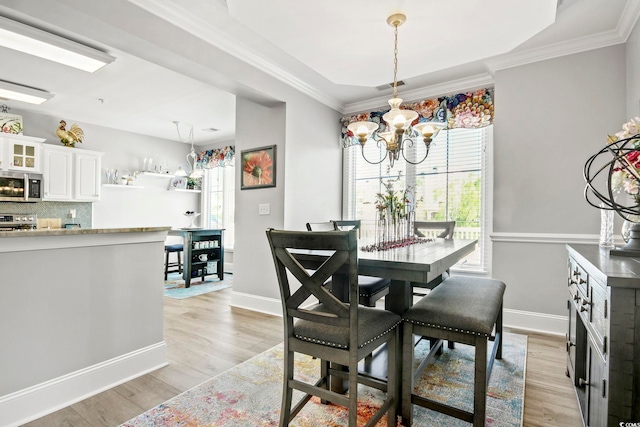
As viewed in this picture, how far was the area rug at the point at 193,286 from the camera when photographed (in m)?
4.46

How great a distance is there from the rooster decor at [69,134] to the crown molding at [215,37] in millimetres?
3688

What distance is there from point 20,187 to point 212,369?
4399mm

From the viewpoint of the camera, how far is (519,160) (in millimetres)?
3092

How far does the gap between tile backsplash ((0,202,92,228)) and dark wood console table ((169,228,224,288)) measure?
1.55 m

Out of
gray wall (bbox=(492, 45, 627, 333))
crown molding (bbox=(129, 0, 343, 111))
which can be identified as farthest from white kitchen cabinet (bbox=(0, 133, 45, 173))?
gray wall (bbox=(492, 45, 627, 333))

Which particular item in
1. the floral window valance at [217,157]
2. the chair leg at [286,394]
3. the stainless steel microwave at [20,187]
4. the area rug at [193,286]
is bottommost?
the area rug at [193,286]

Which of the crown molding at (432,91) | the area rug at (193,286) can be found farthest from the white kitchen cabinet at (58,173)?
the crown molding at (432,91)

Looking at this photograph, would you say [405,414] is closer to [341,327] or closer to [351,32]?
[341,327]

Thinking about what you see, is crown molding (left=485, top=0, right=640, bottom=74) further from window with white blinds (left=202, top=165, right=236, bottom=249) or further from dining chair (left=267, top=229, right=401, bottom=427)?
Answer: window with white blinds (left=202, top=165, right=236, bottom=249)

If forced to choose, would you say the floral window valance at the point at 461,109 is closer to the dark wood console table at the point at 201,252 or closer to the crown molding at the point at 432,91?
the crown molding at the point at 432,91

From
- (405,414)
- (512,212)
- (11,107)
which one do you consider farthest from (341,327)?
(11,107)

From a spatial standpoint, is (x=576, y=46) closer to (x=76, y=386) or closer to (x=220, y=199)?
(x=76, y=386)

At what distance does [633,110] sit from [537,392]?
89.4 inches

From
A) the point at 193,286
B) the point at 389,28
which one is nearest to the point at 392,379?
the point at 389,28
